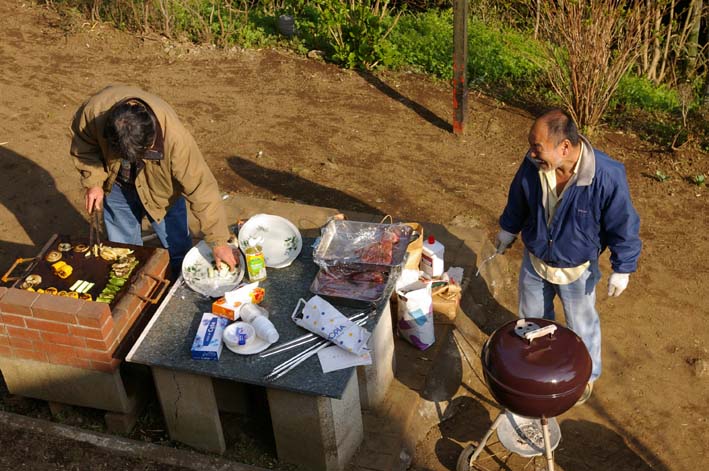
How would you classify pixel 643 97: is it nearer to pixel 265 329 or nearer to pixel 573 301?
pixel 573 301

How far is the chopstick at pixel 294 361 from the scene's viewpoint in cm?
394

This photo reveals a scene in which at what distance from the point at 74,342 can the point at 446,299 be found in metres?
2.35

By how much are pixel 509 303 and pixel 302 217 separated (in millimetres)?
1730

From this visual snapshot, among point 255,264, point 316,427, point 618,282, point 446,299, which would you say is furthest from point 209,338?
point 618,282

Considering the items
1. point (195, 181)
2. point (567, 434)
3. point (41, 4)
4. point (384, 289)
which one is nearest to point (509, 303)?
point (567, 434)

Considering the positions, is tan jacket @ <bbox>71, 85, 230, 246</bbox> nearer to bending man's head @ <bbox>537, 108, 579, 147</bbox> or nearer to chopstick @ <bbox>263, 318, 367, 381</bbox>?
chopstick @ <bbox>263, 318, 367, 381</bbox>

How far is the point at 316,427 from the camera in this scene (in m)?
4.03

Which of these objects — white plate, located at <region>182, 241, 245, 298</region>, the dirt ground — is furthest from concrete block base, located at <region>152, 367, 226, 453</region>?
the dirt ground

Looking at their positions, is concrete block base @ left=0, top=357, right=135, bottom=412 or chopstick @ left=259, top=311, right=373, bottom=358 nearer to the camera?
chopstick @ left=259, top=311, right=373, bottom=358

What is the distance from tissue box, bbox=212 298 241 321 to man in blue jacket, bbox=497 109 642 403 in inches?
67.1

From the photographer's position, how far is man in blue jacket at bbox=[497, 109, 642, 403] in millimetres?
4047

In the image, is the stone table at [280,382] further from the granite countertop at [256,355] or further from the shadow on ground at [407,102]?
the shadow on ground at [407,102]

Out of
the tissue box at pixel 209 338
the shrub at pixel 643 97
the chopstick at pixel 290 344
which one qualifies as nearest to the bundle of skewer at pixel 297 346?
the chopstick at pixel 290 344

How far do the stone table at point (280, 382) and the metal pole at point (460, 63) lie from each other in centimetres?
383
